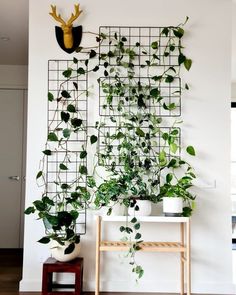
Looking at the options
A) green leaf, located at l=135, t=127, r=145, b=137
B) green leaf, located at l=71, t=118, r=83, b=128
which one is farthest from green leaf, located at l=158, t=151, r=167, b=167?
green leaf, located at l=71, t=118, r=83, b=128

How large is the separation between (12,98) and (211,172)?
3200mm

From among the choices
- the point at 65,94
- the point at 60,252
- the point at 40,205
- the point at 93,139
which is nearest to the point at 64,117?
the point at 65,94

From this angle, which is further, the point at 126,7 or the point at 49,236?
the point at 126,7

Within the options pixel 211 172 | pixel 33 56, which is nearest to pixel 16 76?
pixel 33 56

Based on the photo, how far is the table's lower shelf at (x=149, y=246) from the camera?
2816 mm

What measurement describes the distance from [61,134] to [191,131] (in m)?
1.21

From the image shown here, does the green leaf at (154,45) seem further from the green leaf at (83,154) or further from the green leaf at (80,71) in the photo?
the green leaf at (83,154)

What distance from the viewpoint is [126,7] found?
132 inches

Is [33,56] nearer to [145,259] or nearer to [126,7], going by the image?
[126,7]

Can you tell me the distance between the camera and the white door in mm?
4965

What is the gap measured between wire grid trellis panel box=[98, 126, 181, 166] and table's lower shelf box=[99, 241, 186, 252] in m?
0.70

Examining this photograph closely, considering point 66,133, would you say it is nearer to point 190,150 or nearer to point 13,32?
point 190,150

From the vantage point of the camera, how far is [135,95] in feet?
10.7

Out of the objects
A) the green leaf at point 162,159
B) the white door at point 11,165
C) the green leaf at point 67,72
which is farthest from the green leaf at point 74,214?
the white door at point 11,165
